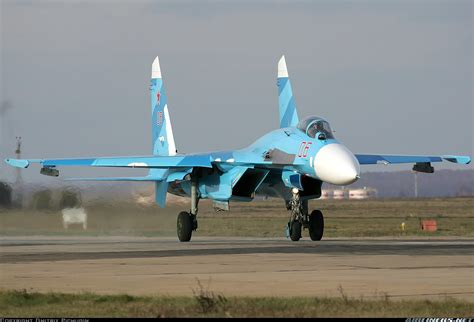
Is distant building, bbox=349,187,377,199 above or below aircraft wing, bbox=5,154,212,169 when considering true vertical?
Result: below

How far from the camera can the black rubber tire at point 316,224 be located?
94.9 ft

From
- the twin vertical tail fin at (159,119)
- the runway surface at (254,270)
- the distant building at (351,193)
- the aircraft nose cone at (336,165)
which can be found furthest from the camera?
the distant building at (351,193)

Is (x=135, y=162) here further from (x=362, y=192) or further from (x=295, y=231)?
(x=362, y=192)

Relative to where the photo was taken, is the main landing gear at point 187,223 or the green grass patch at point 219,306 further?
the main landing gear at point 187,223

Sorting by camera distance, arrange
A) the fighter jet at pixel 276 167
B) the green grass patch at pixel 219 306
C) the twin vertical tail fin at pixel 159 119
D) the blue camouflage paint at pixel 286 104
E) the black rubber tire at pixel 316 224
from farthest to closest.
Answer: the twin vertical tail fin at pixel 159 119
the blue camouflage paint at pixel 286 104
the black rubber tire at pixel 316 224
the fighter jet at pixel 276 167
the green grass patch at pixel 219 306

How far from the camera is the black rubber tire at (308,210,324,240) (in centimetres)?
2894

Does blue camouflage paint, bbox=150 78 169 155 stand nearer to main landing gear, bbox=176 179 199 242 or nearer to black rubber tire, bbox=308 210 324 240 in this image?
main landing gear, bbox=176 179 199 242

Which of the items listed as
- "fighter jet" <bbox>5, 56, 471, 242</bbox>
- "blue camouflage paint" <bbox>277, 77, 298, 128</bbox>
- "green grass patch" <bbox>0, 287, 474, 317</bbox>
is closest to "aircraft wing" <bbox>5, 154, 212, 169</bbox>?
"fighter jet" <bbox>5, 56, 471, 242</bbox>

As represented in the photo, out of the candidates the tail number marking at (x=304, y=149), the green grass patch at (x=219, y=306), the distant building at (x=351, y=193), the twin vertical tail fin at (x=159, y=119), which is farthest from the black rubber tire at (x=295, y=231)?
the distant building at (x=351, y=193)

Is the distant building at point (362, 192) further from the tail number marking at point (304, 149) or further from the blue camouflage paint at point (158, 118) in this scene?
the tail number marking at point (304, 149)

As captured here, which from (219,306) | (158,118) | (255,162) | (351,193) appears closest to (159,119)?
(158,118)

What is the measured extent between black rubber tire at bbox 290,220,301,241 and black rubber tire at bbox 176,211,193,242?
11.2 ft

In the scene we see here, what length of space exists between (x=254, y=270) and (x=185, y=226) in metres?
12.3

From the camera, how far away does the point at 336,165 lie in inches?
1025
